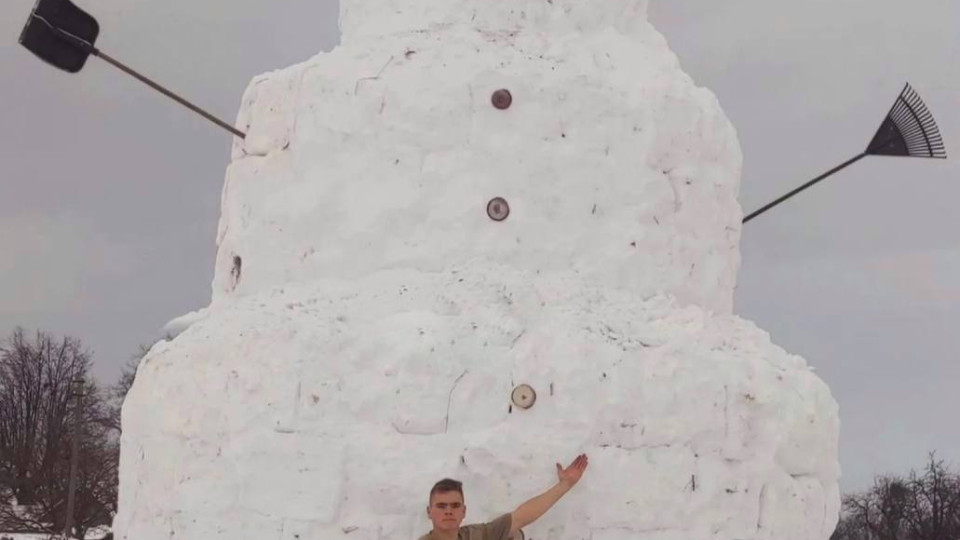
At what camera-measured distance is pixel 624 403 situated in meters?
6.28

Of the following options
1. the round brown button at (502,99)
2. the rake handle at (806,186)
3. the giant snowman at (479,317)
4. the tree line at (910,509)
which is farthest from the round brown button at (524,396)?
the tree line at (910,509)

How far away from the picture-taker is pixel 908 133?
27.5ft

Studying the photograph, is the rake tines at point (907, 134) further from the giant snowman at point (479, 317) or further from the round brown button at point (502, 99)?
the round brown button at point (502, 99)

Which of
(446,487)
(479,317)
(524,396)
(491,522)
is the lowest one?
(491,522)

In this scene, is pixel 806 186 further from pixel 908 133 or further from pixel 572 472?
pixel 572 472

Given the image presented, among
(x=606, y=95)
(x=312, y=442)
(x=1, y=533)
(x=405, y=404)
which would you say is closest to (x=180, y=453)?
(x=312, y=442)

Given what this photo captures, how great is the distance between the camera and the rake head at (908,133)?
835 cm

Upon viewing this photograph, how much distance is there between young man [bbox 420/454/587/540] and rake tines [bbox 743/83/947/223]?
302 centimetres

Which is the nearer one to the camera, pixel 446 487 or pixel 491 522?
pixel 446 487

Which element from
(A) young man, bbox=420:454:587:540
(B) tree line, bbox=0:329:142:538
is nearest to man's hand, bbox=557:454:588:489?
(A) young man, bbox=420:454:587:540

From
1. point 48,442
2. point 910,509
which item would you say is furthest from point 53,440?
point 910,509

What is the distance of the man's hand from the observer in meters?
6.00

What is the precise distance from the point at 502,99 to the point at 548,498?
2.33 metres

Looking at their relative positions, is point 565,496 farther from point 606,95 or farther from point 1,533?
point 1,533
